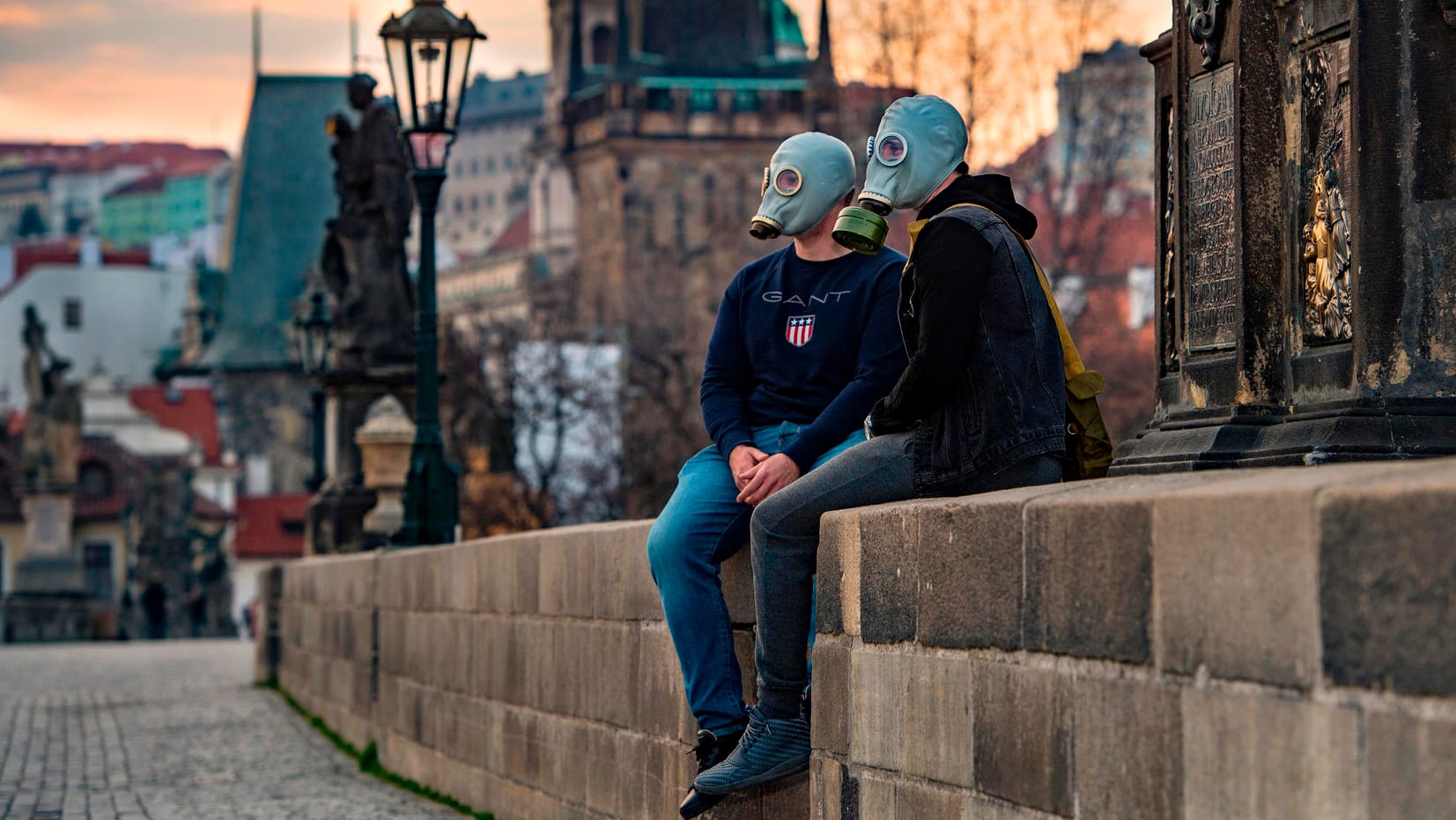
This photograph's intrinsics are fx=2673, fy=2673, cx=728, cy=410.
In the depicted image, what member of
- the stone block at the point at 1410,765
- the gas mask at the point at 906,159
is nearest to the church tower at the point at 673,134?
the gas mask at the point at 906,159

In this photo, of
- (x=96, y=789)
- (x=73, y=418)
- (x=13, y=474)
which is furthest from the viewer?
(x=13, y=474)

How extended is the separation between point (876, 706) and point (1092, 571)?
130 centimetres

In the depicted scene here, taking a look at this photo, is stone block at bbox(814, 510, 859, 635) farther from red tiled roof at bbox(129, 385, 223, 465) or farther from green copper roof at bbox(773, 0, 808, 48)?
red tiled roof at bbox(129, 385, 223, 465)

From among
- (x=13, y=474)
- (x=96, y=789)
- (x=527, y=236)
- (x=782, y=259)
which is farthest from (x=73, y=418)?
(x=527, y=236)

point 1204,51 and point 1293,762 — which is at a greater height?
point 1204,51

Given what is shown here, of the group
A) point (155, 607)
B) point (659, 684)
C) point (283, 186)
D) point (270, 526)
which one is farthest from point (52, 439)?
point (659, 684)

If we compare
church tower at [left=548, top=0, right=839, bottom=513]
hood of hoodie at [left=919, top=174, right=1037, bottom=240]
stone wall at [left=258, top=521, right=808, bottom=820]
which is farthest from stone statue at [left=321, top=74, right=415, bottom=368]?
church tower at [left=548, top=0, right=839, bottom=513]

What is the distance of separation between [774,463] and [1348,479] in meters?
2.87

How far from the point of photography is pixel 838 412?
6.25 metres

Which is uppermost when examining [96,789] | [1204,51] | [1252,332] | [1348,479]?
[1204,51]

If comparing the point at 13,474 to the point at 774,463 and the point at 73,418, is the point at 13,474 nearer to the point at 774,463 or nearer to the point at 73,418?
the point at 73,418

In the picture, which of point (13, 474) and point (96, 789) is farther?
point (13, 474)

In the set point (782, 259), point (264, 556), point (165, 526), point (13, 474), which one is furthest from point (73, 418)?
point (782, 259)

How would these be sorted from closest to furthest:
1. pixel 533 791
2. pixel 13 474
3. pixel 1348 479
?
1. pixel 1348 479
2. pixel 533 791
3. pixel 13 474
